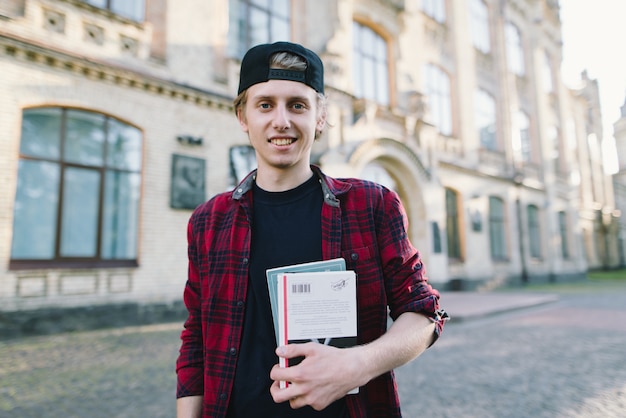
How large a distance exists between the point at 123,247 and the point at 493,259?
1510 cm

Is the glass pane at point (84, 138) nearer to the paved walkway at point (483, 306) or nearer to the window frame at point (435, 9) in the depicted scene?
the paved walkway at point (483, 306)

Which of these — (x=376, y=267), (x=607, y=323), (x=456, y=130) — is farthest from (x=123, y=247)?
(x=456, y=130)

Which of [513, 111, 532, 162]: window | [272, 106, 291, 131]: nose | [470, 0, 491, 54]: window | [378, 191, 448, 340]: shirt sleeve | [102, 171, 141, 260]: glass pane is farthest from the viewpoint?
[513, 111, 532, 162]: window

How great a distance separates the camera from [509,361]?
207 inches

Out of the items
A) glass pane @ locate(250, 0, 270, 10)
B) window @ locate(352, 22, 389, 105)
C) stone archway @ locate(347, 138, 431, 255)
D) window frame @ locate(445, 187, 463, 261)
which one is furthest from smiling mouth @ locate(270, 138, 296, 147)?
window frame @ locate(445, 187, 463, 261)

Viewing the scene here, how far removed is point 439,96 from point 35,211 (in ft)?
48.7

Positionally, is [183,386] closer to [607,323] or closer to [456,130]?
[607,323]

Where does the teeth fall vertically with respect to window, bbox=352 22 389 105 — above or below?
below

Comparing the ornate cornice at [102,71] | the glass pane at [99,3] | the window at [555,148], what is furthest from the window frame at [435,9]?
the glass pane at [99,3]

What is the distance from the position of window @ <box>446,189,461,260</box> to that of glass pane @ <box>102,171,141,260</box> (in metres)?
11.8

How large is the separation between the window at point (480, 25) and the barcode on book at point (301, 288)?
67.8 feet

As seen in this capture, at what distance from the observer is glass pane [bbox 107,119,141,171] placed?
8.18m

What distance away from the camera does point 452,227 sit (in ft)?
52.2

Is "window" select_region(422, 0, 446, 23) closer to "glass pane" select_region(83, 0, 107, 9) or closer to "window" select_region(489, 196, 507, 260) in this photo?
"window" select_region(489, 196, 507, 260)
